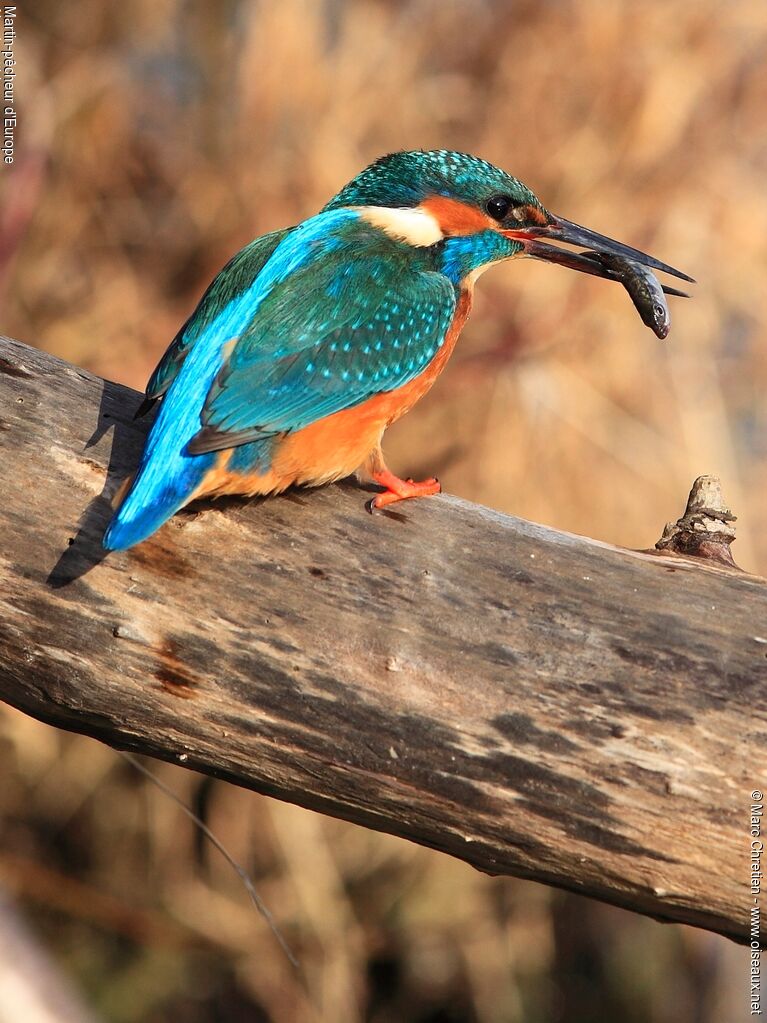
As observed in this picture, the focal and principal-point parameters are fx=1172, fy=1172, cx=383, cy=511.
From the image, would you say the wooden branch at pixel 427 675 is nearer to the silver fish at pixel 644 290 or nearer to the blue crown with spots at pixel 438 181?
the silver fish at pixel 644 290

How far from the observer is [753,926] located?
167 centimetres

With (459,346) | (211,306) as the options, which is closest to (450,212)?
(211,306)

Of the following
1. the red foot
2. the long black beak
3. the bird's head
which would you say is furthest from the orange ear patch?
the red foot

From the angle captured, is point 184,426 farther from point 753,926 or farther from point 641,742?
point 753,926

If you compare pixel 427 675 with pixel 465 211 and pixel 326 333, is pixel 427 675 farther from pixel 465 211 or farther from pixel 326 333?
pixel 465 211

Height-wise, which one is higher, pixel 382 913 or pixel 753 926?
pixel 753 926

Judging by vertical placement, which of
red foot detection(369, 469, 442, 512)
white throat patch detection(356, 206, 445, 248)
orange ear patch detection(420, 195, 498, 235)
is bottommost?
red foot detection(369, 469, 442, 512)

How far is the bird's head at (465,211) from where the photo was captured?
2457 millimetres

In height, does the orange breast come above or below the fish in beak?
below

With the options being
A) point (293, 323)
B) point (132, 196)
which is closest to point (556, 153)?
point (132, 196)

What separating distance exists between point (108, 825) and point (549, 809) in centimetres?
287

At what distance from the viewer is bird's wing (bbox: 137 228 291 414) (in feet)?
6.99

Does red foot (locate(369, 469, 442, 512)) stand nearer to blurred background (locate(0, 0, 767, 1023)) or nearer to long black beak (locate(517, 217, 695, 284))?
long black beak (locate(517, 217, 695, 284))

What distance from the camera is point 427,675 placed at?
1777 millimetres
